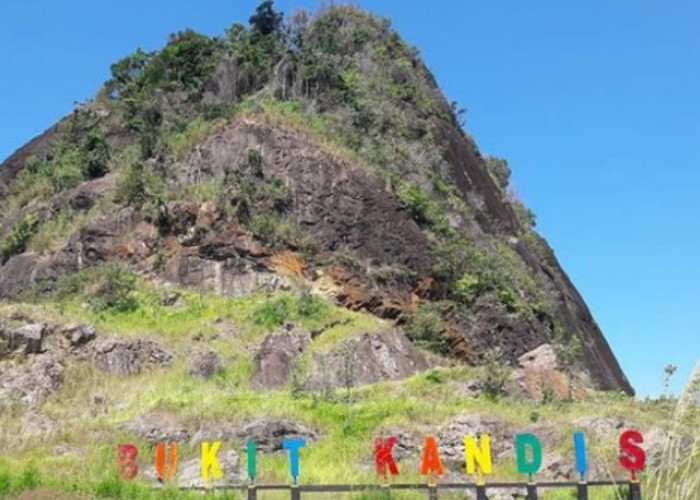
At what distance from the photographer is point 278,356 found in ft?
89.7

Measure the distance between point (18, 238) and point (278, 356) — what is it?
1607 cm

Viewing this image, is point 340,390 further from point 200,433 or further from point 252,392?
point 200,433

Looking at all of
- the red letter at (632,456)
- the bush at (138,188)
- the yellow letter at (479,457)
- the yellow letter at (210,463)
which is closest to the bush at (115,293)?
the bush at (138,188)

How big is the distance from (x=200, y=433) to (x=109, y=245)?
1492 centimetres

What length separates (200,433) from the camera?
842 inches

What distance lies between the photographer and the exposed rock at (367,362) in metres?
26.5

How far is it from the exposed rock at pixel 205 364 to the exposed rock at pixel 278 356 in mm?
1282

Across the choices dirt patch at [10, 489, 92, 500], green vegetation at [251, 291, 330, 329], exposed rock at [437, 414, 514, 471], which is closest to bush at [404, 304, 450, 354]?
green vegetation at [251, 291, 330, 329]

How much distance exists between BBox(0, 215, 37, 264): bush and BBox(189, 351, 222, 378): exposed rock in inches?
536

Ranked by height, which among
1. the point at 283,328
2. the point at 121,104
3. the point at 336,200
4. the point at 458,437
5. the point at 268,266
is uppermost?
the point at 121,104

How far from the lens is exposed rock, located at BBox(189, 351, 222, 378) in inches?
1062

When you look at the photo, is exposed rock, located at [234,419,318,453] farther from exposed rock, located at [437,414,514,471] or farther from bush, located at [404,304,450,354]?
bush, located at [404,304,450,354]

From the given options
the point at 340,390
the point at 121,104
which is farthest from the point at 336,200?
the point at 121,104

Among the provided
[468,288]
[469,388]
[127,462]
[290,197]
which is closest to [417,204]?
[468,288]
